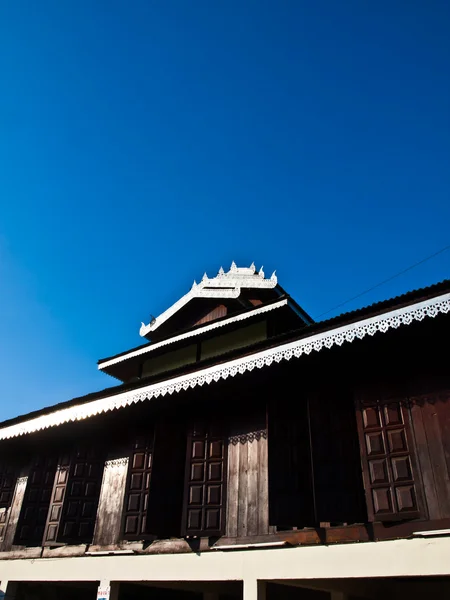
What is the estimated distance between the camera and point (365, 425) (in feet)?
17.8

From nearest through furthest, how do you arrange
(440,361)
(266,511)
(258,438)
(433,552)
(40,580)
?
(433,552) < (440,361) < (266,511) < (258,438) < (40,580)

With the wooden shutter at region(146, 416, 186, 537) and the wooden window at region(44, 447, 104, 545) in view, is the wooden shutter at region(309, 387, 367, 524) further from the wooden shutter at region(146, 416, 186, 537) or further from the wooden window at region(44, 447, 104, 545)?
the wooden window at region(44, 447, 104, 545)

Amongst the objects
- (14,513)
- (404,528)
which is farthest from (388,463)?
(14,513)

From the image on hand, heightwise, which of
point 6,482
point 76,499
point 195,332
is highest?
point 195,332

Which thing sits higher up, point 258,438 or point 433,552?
→ point 258,438

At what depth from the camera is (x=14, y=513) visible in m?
8.95

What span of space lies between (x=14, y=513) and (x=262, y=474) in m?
5.30

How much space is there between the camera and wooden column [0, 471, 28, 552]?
8.73 m

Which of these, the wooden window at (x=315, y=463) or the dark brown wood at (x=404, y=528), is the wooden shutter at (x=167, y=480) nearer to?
the wooden window at (x=315, y=463)

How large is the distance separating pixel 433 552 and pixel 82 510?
17.6 ft

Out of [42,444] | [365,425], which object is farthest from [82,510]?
[365,425]

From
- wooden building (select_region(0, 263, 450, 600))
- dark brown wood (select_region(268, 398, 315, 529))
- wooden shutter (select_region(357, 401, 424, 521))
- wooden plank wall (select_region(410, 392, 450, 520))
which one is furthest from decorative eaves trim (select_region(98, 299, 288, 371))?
wooden plank wall (select_region(410, 392, 450, 520))

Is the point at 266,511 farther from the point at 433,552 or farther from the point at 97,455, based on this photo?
the point at 97,455

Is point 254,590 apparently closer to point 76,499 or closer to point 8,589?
point 76,499
